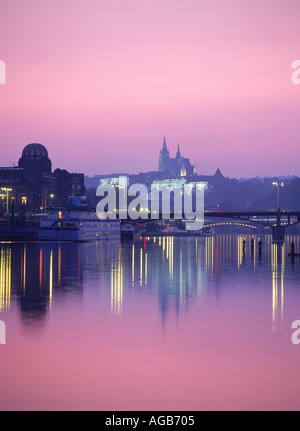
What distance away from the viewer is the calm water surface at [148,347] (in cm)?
1628

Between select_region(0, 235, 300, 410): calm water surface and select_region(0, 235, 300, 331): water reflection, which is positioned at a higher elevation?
select_region(0, 235, 300, 410): calm water surface

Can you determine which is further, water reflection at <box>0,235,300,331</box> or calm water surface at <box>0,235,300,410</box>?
water reflection at <box>0,235,300,331</box>

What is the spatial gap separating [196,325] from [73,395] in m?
11.1

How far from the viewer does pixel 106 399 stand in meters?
16.0

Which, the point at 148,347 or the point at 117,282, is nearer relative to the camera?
the point at 148,347

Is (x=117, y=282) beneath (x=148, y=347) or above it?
beneath

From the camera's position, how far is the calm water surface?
16.3m

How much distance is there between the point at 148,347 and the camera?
21.9 m

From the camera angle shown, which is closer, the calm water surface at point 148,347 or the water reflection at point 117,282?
the calm water surface at point 148,347

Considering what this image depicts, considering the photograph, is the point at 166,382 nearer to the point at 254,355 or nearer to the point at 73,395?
the point at 73,395

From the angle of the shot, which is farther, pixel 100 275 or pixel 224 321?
pixel 100 275
